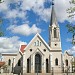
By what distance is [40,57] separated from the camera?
233ft

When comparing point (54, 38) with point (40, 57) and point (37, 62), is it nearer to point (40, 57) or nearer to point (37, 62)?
point (40, 57)

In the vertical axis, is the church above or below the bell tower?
below

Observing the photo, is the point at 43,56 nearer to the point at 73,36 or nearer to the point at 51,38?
the point at 51,38

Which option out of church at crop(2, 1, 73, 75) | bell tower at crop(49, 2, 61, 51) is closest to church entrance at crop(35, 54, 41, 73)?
church at crop(2, 1, 73, 75)

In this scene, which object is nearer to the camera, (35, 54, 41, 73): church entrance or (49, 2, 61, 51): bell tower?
(35, 54, 41, 73): church entrance

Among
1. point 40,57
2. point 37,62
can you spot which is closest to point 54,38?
point 40,57

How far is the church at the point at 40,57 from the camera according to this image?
7075 centimetres

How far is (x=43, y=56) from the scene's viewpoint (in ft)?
232

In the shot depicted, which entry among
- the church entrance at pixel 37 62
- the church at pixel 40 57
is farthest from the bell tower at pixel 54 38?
the church entrance at pixel 37 62

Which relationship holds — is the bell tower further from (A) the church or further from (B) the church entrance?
(B) the church entrance

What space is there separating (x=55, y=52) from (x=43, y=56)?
464 cm

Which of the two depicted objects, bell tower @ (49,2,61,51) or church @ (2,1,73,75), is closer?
church @ (2,1,73,75)

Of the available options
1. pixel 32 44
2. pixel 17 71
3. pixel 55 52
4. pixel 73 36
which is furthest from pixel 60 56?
pixel 73 36

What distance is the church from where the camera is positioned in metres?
70.8
